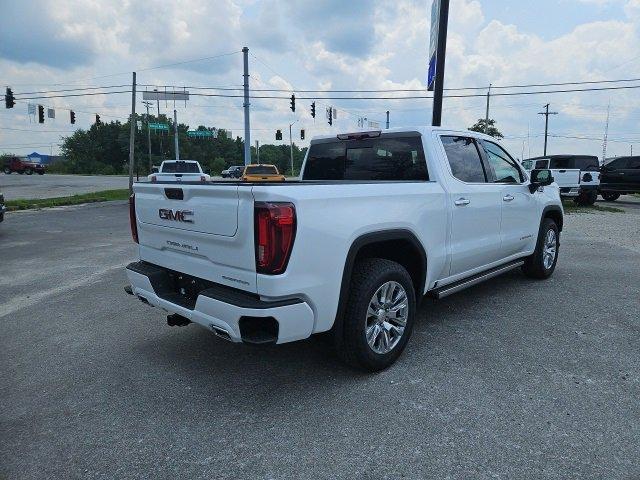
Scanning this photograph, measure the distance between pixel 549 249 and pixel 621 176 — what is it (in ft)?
55.4

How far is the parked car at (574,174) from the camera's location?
56.9ft

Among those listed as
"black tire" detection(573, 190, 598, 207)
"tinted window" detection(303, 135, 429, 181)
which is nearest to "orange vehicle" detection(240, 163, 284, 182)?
"black tire" detection(573, 190, 598, 207)

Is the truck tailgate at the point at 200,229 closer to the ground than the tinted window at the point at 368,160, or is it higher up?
closer to the ground

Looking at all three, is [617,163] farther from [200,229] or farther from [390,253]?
[200,229]

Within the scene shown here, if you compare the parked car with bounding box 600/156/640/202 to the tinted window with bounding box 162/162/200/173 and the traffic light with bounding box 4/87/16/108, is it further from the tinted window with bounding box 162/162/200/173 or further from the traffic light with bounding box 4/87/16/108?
the traffic light with bounding box 4/87/16/108

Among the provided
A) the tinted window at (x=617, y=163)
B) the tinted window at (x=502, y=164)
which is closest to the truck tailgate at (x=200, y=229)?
the tinted window at (x=502, y=164)

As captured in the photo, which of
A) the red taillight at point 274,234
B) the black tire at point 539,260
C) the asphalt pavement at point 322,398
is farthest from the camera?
the black tire at point 539,260

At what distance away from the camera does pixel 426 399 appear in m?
3.10

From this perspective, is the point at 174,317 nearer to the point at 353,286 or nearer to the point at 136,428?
the point at 136,428

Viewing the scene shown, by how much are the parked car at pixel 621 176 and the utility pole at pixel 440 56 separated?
13047 millimetres

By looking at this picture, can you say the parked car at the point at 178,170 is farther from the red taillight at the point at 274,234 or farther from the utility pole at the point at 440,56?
the red taillight at the point at 274,234

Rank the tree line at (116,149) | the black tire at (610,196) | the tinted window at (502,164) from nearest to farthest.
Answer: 1. the tinted window at (502,164)
2. the black tire at (610,196)
3. the tree line at (116,149)

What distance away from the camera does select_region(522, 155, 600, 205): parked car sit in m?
17.3

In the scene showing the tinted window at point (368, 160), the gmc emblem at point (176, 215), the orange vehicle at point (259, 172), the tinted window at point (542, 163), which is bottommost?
the gmc emblem at point (176, 215)
